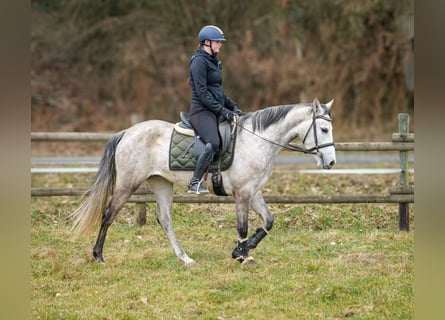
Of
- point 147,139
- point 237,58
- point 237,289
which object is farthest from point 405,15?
point 237,289

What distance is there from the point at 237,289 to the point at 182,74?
18338mm

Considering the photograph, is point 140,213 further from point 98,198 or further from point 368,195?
point 368,195

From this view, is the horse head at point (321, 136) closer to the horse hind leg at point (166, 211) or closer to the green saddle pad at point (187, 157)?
the green saddle pad at point (187, 157)

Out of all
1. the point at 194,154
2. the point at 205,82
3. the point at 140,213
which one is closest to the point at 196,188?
the point at 194,154

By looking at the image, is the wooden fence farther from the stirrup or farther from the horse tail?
the stirrup

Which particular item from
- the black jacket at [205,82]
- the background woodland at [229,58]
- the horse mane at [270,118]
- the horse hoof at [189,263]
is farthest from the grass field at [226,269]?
the background woodland at [229,58]

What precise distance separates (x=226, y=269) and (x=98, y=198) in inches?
69.3

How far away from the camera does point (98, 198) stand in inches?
298

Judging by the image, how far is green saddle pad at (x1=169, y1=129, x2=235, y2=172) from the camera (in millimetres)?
7223

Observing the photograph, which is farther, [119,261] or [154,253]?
→ [154,253]

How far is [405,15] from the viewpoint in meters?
20.6

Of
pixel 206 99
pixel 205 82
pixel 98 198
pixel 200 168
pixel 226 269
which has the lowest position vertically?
pixel 226 269

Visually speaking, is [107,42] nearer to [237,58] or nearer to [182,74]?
[182,74]
